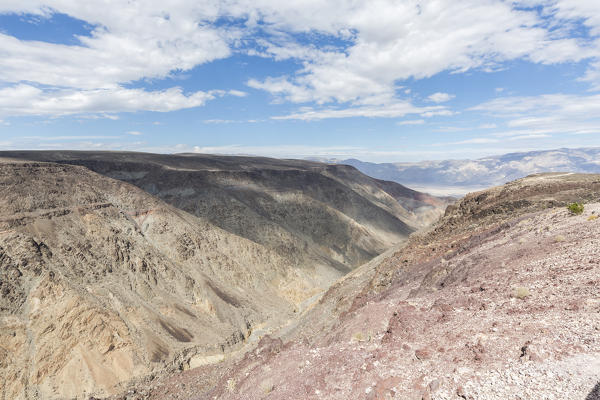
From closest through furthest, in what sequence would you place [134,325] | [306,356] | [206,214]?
[306,356] → [134,325] → [206,214]

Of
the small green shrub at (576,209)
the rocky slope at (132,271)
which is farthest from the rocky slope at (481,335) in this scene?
the rocky slope at (132,271)

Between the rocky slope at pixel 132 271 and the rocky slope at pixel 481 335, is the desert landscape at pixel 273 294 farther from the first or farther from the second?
the rocky slope at pixel 132 271

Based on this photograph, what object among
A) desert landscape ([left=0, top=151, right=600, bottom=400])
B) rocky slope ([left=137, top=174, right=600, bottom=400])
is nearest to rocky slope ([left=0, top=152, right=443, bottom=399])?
desert landscape ([left=0, top=151, right=600, bottom=400])

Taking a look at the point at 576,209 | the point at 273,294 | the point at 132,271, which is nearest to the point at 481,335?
the point at 576,209

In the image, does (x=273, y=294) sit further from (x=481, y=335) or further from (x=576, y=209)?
(x=481, y=335)

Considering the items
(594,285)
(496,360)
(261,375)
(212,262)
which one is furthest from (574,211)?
(212,262)

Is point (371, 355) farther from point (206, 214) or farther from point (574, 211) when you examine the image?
point (206, 214)
